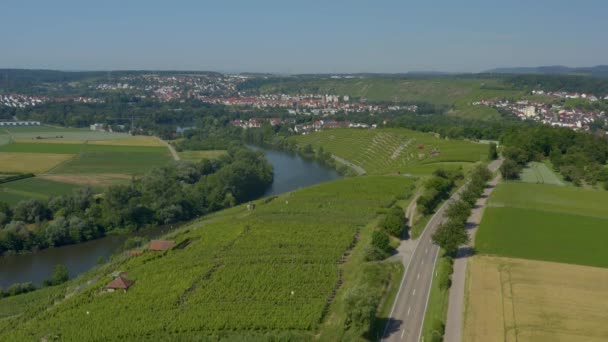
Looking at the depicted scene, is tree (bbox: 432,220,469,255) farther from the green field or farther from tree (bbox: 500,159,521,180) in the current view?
the green field

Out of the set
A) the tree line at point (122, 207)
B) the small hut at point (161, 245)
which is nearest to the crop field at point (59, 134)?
the tree line at point (122, 207)

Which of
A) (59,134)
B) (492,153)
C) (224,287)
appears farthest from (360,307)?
(59,134)

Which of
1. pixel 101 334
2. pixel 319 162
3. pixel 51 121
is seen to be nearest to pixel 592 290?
pixel 101 334

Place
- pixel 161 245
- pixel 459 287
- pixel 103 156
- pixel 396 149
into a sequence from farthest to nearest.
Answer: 1. pixel 396 149
2. pixel 103 156
3. pixel 161 245
4. pixel 459 287

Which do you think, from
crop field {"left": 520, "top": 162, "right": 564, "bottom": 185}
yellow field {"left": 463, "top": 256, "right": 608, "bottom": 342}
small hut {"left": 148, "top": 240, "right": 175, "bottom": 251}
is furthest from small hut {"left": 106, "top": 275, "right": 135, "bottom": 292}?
crop field {"left": 520, "top": 162, "right": 564, "bottom": 185}

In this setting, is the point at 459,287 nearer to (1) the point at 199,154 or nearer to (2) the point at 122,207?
(2) the point at 122,207

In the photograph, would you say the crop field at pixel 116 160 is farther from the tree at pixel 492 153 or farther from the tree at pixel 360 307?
the tree at pixel 360 307
